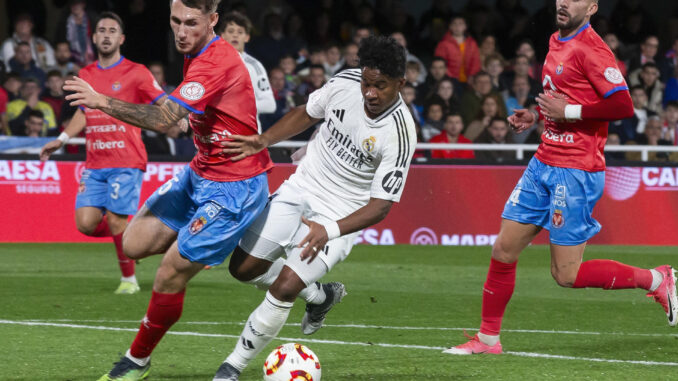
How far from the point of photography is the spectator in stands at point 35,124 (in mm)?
15062

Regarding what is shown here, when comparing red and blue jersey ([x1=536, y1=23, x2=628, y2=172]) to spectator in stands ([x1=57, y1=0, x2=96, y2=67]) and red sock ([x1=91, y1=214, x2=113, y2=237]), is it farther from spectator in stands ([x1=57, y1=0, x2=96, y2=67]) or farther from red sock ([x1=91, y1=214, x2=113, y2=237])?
spectator in stands ([x1=57, y1=0, x2=96, y2=67])

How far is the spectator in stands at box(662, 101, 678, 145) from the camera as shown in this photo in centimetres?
1706

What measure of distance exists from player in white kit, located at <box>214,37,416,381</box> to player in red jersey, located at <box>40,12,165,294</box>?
361 cm

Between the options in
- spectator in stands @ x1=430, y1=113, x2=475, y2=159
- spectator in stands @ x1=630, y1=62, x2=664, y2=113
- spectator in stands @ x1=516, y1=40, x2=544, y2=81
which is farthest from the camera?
spectator in stands @ x1=516, y1=40, x2=544, y2=81

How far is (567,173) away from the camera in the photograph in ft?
24.3

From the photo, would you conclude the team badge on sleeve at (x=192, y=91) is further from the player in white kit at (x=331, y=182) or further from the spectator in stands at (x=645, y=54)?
the spectator in stands at (x=645, y=54)

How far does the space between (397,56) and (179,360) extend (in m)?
2.33

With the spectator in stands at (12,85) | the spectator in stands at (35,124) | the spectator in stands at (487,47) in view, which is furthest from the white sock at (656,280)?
the spectator in stands at (487,47)

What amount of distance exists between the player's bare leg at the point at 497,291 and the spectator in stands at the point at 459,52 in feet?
35.7

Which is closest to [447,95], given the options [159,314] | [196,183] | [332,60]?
[332,60]

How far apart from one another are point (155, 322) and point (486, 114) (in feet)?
35.4

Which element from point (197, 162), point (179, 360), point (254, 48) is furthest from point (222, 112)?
point (254, 48)

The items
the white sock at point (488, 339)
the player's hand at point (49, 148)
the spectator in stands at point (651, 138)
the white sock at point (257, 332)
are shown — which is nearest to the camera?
the white sock at point (257, 332)

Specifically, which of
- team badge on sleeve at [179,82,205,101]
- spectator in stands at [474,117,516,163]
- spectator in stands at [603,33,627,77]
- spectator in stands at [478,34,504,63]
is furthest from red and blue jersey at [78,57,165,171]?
spectator in stands at [603,33,627,77]
